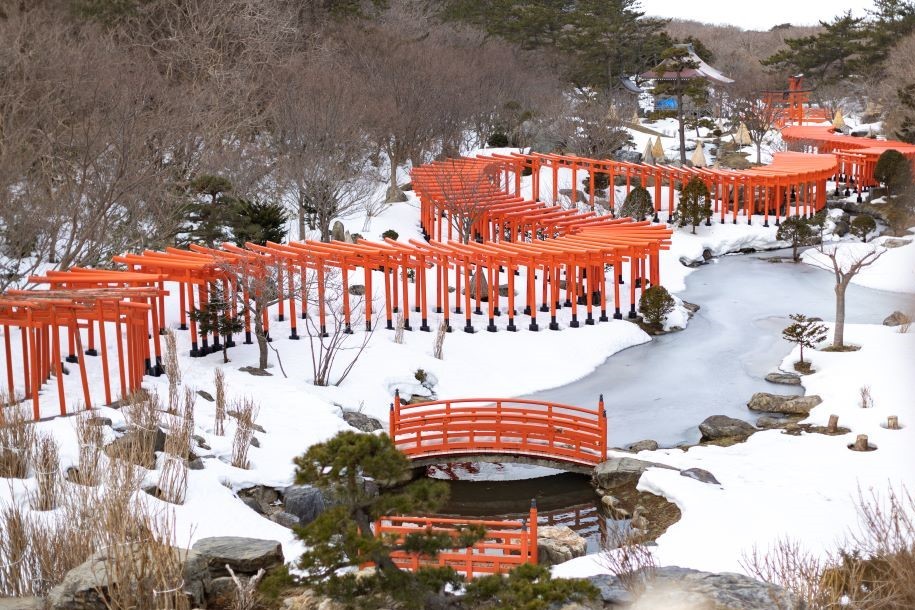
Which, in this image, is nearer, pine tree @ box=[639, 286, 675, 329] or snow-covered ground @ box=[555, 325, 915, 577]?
snow-covered ground @ box=[555, 325, 915, 577]

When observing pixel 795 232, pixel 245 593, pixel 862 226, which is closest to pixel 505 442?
pixel 245 593

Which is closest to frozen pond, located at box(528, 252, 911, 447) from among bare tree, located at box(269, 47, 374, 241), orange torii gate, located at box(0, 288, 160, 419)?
orange torii gate, located at box(0, 288, 160, 419)

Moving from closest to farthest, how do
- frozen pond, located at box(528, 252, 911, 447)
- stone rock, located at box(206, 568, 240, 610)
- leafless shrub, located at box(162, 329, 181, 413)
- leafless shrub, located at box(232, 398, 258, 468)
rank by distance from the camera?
stone rock, located at box(206, 568, 240, 610) < leafless shrub, located at box(232, 398, 258, 468) < leafless shrub, located at box(162, 329, 181, 413) < frozen pond, located at box(528, 252, 911, 447)

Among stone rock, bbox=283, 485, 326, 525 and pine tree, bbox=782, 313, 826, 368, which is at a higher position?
pine tree, bbox=782, 313, 826, 368

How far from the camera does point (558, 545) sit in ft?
54.3

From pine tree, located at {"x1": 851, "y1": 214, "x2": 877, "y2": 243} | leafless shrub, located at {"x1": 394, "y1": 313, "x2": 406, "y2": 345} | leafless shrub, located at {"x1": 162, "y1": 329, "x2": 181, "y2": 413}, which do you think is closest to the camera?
leafless shrub, located at {"x1": 162, "y1": 329, "x2": 181, "y2": 413}

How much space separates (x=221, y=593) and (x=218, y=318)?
1321 centimetres

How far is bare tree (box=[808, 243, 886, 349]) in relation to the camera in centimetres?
2715

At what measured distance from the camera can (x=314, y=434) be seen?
20.7 m

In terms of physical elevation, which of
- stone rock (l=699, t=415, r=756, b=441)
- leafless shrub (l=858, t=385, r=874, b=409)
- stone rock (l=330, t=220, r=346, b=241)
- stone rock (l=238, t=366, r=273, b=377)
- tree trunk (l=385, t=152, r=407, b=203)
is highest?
tree trunk (l=385, t=152, r=407, b=203)

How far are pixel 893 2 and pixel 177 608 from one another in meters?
56.5

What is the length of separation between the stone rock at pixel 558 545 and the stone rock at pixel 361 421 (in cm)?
556

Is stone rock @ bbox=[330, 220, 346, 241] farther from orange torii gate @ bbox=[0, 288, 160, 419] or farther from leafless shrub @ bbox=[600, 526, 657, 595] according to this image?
leafless shrub @ bbox=[600, 526, 657, 595]

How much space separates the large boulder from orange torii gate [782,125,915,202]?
25.7 meters
